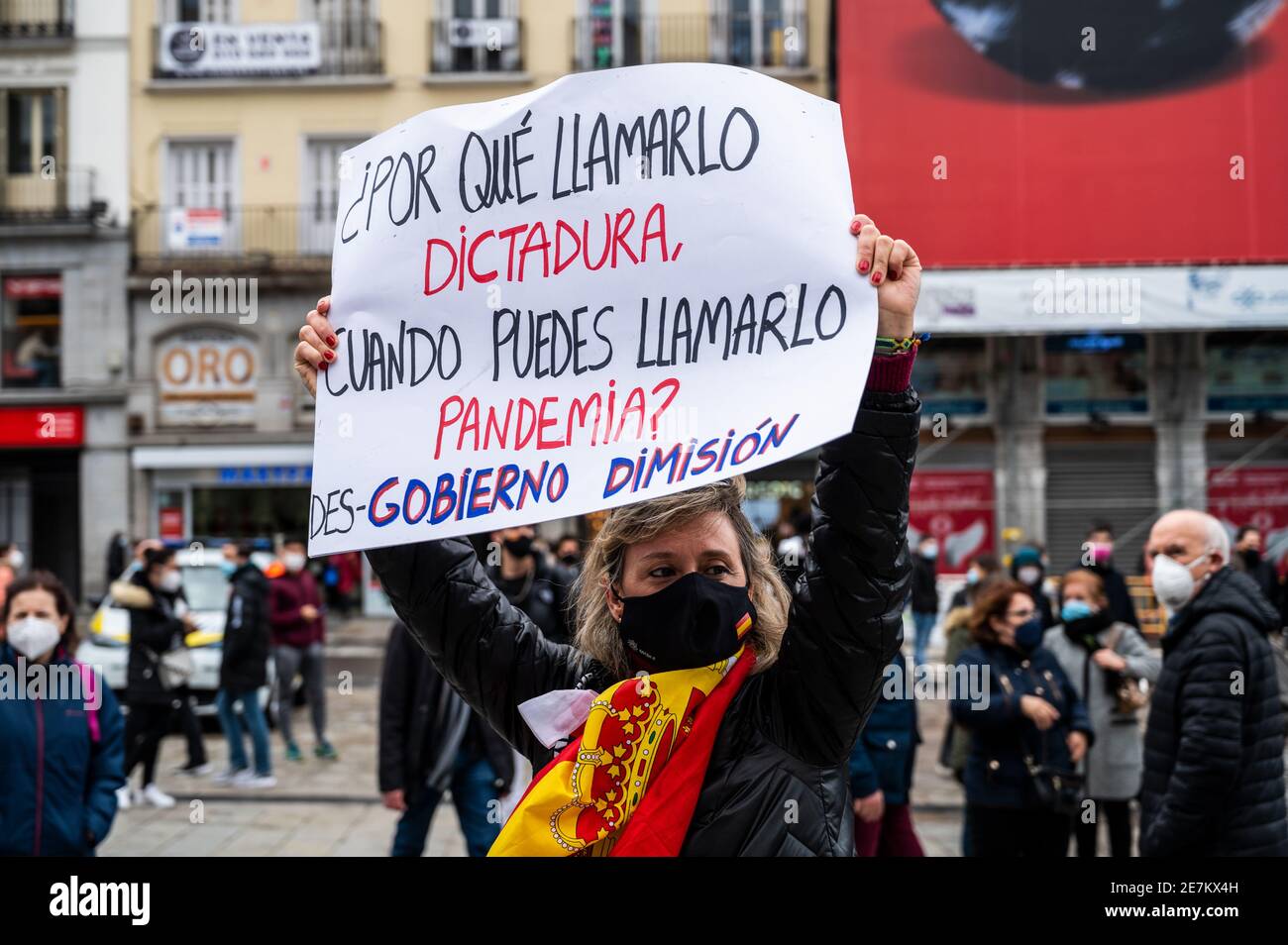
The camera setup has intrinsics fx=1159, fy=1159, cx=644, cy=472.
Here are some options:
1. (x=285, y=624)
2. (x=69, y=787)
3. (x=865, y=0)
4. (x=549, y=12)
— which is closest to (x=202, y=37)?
(x=549, y=12)

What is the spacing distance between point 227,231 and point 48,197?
3.49 m

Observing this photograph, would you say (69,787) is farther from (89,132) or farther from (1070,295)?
(89,132)

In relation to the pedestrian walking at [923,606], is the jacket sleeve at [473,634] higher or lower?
higher

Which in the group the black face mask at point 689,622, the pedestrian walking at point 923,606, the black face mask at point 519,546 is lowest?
the pedestrian walking at point 923,606

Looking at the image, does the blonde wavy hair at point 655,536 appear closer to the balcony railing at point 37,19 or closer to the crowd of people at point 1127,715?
the crowd of people at point 1127,715

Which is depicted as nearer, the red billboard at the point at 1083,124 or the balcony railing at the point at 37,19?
the red billboard at the point at 1083,124

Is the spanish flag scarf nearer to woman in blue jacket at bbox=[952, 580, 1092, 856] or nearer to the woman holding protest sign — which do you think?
the woman holding protest sign

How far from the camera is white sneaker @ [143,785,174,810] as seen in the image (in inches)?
305

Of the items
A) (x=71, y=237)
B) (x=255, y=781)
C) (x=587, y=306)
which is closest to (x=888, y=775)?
(x=587, y=306)

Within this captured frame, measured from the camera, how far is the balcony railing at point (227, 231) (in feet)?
71.4

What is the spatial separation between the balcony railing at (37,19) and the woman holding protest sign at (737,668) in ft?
77.7

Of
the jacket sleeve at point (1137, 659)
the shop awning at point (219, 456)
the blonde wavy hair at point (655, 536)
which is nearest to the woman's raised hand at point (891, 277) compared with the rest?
the blonde wavy hair at point (655, 536)

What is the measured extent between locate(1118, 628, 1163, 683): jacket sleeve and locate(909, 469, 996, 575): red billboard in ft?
44.3

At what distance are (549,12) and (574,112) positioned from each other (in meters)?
20.8
